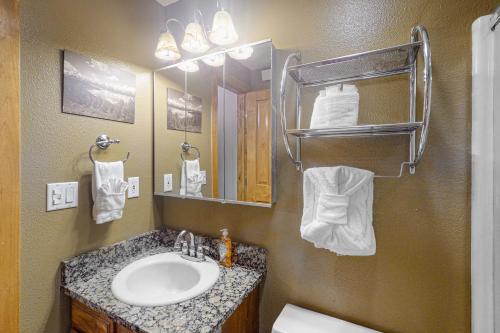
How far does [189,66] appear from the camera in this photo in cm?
133

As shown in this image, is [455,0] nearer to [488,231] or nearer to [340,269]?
[488,231]

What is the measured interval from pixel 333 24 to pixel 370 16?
14 cm

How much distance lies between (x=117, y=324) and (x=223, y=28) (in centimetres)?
133

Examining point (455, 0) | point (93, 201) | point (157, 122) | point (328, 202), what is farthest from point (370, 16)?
point (93, 201)

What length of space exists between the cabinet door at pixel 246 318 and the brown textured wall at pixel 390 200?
6 cm

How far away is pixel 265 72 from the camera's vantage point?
109 cm

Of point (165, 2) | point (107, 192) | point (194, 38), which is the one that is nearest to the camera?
point (107, 192)

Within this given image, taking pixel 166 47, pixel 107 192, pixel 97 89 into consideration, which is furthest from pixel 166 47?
pixel 107 192

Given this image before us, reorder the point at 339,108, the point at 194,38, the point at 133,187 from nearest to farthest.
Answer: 1. the point at 339,108
2. the point at 194,38
3. the point at 133,187

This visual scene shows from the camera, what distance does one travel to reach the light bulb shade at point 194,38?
3.98 feet

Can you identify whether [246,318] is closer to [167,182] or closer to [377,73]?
[167,182]

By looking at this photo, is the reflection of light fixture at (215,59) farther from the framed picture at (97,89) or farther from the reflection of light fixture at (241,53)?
the framed picture at (97,89)

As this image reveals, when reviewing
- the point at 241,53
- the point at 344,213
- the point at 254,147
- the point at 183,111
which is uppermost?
the point at 241,53

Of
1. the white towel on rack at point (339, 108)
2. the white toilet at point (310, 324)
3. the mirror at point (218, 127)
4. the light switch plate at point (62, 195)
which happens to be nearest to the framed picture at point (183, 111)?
the mirror at point (218, 127)
